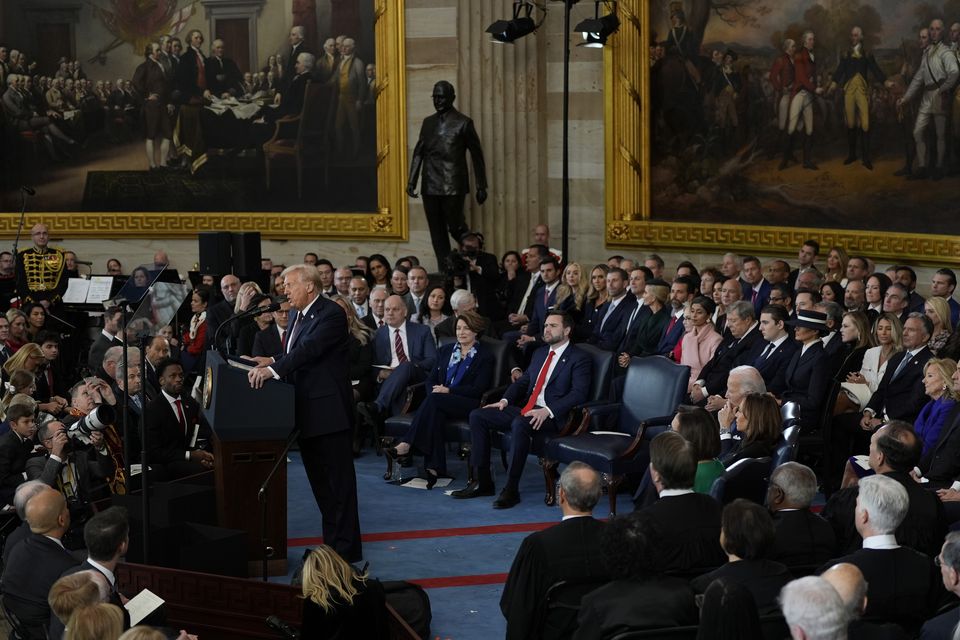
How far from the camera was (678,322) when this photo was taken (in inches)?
442

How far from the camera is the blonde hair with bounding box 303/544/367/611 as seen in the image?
222 inches

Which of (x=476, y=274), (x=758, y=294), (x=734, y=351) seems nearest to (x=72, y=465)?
(x=734, y=351)

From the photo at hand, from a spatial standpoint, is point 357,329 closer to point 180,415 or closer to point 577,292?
point 577,292

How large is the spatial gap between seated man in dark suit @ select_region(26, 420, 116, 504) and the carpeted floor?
1.31 m

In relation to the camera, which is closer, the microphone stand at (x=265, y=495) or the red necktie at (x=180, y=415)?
the microphone stand at (x=265, y=495)

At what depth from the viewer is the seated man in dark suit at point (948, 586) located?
4.76 m

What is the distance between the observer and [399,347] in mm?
11523

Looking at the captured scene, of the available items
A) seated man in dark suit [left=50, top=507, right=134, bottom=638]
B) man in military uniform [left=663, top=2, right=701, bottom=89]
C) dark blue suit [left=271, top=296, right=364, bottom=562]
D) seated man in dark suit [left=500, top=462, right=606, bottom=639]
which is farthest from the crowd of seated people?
man in military uniform [left=663, top=2, right=701, bottom=89]

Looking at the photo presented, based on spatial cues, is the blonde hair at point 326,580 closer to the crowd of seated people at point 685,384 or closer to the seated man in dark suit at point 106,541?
the seated man in dark suit at point 106,541

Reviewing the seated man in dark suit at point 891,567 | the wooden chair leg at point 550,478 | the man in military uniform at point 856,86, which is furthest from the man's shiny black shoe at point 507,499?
the man in military uniform at point 856,86

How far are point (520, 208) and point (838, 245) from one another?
4159mm

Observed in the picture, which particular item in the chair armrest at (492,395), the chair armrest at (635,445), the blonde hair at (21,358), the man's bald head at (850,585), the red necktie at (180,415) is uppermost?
the blonde hair at (21,358)

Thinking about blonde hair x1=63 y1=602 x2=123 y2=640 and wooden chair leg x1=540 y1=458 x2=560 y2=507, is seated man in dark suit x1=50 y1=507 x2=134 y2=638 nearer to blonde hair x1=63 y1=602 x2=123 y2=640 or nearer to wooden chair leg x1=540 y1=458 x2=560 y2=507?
blonde hair x1=63 y1=602 x2=123 y2=640

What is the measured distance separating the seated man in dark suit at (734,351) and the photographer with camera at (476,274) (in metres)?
3.92
